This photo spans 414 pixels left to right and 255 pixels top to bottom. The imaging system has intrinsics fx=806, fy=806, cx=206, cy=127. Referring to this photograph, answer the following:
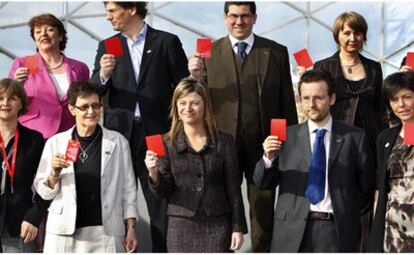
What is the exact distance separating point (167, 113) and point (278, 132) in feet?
3.29

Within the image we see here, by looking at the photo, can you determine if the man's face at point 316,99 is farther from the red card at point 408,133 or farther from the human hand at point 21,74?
the human hand at point 21,74

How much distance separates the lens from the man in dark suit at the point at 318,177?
15.6 feet

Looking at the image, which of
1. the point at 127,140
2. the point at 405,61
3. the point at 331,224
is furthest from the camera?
the point at 405,61

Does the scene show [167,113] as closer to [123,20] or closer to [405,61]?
[123,20]

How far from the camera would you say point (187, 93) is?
495 centimetres

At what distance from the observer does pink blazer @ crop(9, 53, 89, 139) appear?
550cm

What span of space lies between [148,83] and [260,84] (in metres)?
0.76

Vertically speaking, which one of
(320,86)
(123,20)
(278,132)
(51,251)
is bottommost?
(51,251)

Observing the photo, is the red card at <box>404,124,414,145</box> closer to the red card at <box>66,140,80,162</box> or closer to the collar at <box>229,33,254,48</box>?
the collar at <box>229,33,254,48</box>

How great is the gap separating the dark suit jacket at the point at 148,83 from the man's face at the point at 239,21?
40 cm

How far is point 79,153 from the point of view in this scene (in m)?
4.98

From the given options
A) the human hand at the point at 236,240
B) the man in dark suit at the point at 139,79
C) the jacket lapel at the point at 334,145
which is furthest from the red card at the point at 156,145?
the jacket lapel at the point at 334,145

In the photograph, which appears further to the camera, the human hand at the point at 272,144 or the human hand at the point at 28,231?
the human hand at the point at 28,231

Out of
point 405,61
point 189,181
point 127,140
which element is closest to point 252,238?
point 189,181
